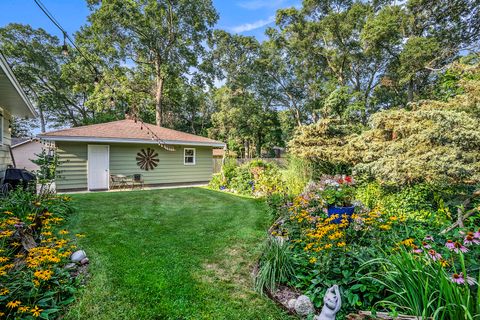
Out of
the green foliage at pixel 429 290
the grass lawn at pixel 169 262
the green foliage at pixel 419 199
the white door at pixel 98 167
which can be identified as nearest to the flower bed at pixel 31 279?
the grass lawn at pixel 169 262

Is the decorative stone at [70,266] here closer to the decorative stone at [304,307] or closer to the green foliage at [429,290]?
the decorative stone at [304,307]

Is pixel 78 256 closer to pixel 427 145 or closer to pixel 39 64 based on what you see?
pixel 427 145

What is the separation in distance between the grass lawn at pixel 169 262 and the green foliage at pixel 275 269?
162mm

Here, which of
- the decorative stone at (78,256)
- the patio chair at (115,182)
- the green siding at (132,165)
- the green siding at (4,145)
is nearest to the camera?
the decorative stone at (78,256)

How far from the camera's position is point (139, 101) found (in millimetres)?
18031

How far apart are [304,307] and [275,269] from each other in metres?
0.52

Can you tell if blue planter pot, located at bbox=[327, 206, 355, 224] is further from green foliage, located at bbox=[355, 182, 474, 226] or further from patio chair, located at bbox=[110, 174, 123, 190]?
patio chair, located at bbox=[110, 174, 123, 190]

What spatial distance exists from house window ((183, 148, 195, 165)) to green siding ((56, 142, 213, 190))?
0.17 m

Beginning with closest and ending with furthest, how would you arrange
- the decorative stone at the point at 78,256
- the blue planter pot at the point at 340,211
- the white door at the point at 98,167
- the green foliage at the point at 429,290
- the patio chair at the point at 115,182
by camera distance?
the green foliage at the point at 429,290 < the decorative stone at the point at 78,256 < the blue planter pot at the point at 340,211 < the white door at the point at 98,167 < the patio chair at the point at 115,182

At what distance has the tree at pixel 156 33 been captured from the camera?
15094 millimetres

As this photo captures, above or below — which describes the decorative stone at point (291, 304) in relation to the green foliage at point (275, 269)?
below

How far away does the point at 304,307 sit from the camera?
2.11m

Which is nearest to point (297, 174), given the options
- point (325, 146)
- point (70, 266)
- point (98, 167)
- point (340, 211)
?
point (325, 146)

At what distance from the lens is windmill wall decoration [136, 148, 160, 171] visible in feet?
35.1
